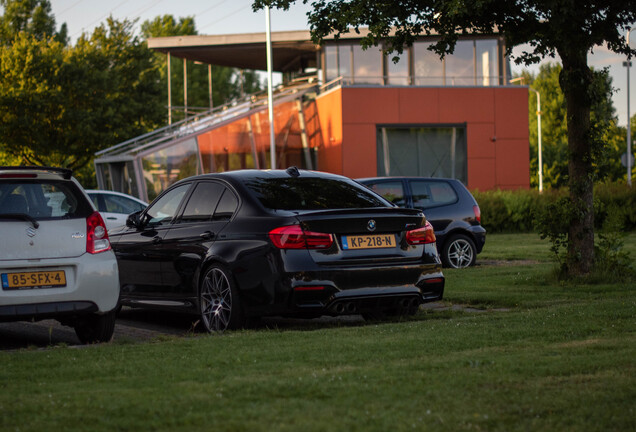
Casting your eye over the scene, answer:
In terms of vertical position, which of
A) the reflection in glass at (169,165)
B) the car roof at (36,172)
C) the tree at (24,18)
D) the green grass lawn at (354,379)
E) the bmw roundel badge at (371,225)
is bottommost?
the green grass lawn at (354,379)

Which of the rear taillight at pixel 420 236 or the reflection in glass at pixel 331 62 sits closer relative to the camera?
the rear taillight at pixel 420 236

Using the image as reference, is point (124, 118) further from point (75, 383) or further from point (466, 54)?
point (75, 383)

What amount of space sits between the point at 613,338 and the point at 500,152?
1348 inches

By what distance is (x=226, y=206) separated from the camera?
912 cm

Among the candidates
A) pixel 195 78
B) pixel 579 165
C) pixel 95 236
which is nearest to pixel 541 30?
pixel 579 165

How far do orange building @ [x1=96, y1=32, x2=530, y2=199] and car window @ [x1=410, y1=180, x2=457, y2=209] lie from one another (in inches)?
872

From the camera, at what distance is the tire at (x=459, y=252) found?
16.5m

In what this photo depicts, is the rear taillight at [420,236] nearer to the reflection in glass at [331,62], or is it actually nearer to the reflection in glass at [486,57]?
the reflection in glass at [486,57]

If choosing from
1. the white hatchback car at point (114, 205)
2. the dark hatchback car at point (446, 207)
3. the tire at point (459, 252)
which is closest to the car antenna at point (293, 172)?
the dark hatchback car at point (446, 207)

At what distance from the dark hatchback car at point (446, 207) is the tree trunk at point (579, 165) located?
3693 mm

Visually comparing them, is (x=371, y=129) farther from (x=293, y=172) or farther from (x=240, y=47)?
(x=293, y=172)

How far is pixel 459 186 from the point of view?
16.8 m

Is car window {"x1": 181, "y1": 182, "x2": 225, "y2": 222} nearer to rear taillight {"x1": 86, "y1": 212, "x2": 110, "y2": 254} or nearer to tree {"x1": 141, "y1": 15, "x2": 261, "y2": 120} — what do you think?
rear taillight {"x1": 86, "y1": 212, "x2": 110, "y2": 254}

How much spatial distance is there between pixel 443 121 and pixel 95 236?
32.8 m
